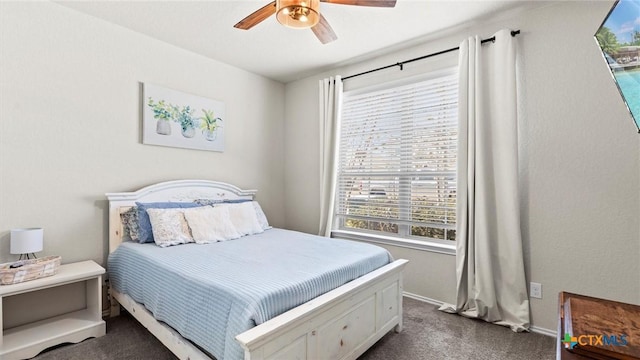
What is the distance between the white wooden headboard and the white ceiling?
1470 millimetres

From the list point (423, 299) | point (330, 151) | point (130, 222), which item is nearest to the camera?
point (130, 222)

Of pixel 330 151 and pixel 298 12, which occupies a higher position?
pixel 298 12

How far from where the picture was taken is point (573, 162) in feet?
7.44

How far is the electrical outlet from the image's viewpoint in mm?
2379

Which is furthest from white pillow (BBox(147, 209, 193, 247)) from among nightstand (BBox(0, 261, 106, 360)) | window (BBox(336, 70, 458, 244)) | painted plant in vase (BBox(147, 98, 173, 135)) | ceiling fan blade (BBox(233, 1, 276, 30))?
window (BBox(336, 70, 458, 244))

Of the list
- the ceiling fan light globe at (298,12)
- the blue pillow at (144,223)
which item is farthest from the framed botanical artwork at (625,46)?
the blue pillow at (144,223)

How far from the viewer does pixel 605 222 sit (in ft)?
7.02

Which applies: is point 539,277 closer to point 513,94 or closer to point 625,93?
point 513,94

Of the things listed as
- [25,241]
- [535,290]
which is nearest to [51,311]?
[25,241]

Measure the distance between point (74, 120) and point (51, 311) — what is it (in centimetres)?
157

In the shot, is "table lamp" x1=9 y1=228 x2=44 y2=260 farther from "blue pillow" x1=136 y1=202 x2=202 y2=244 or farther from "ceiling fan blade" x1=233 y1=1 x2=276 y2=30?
"ceiling fan blade" x1=233 y1=1 x2=276 y2=30

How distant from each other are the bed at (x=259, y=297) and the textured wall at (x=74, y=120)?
262 mm

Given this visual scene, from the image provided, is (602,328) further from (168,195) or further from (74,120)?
(74,120)

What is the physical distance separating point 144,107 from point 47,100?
708 millimetres
